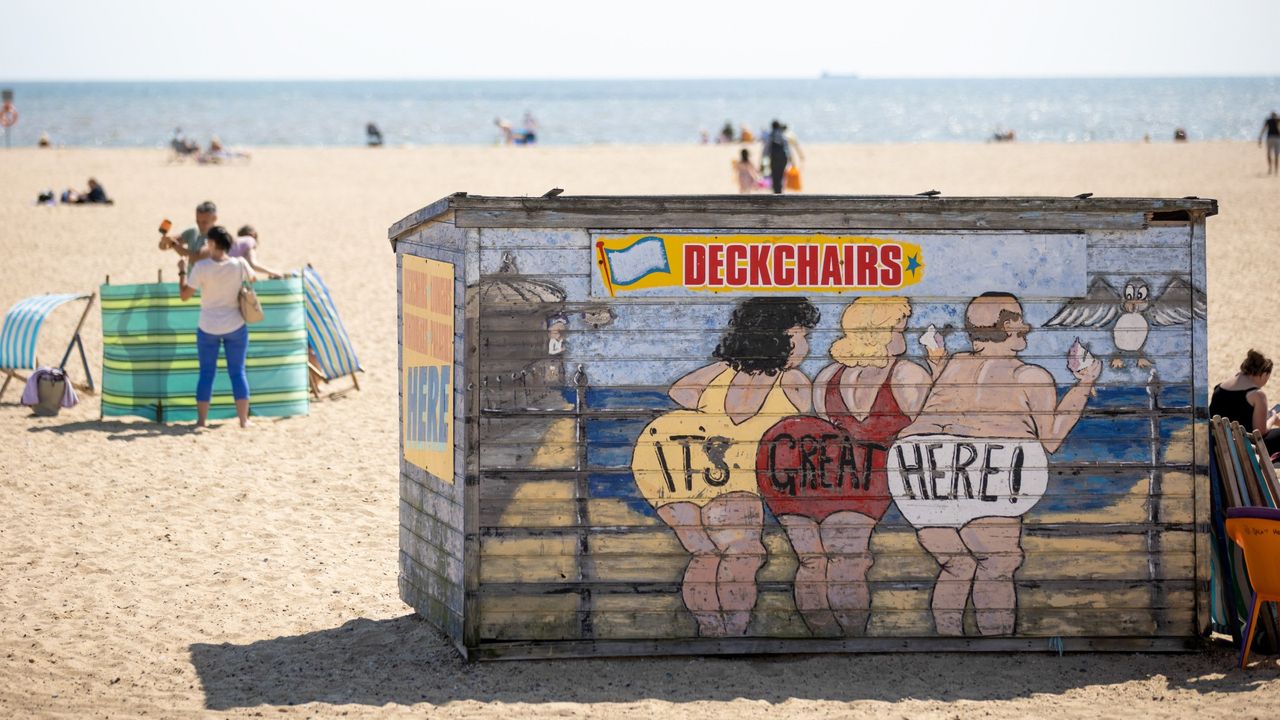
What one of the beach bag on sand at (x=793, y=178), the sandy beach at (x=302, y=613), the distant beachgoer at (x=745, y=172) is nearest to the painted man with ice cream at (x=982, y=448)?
the sandy beach at (x=302, y=613)

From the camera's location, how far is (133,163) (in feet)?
125

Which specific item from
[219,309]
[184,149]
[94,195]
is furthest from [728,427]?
[184,149]

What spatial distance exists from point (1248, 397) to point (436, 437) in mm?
4605

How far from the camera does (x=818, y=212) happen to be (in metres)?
5.89

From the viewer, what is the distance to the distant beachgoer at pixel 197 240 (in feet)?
32.8

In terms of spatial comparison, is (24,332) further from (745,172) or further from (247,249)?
(745,172)

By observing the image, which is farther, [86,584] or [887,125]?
[887,125]

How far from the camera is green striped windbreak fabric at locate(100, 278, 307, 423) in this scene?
1049 cm

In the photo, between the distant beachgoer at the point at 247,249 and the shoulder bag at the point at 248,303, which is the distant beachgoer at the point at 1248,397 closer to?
the shoulder bag at the point at 248,303

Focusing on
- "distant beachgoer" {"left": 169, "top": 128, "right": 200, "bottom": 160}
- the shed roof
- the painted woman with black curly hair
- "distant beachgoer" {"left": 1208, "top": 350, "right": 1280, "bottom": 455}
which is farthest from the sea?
the painted woman with black curly hair

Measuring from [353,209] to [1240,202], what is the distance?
614 inches

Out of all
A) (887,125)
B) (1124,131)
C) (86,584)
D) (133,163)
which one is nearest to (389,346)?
(86,584)

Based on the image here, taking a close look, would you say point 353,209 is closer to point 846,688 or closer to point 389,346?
point 389,346

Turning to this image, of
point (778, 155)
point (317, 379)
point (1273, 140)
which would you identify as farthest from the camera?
point (1273, 140)
